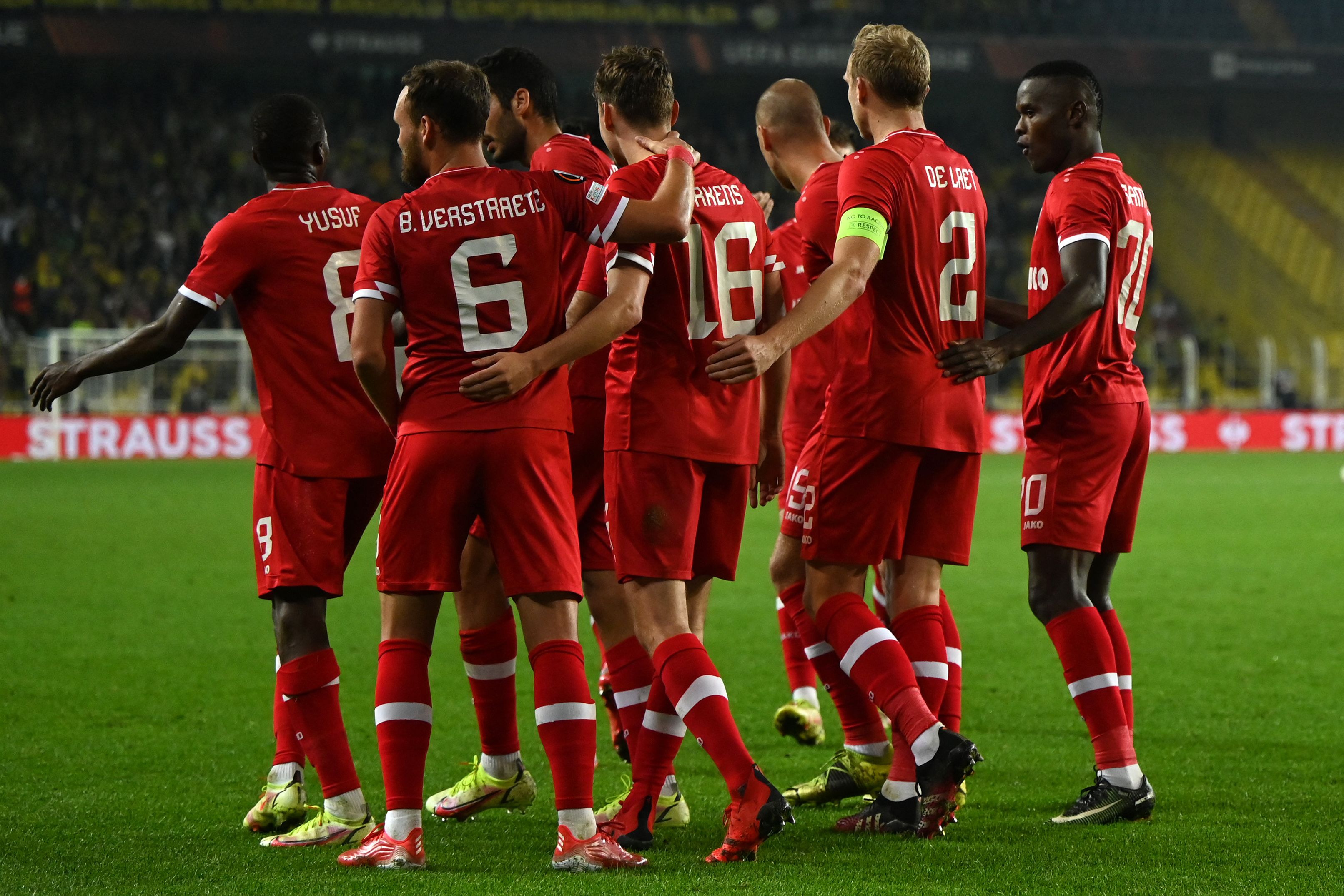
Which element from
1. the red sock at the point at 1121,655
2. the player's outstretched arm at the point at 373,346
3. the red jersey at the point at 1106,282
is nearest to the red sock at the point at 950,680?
the red sock at the point at 1121,655

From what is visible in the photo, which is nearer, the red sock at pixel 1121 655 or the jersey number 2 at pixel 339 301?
the jersey number 2 at pixel 339 301

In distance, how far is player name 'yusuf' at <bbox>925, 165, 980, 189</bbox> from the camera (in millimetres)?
4250

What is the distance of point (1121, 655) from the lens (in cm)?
479

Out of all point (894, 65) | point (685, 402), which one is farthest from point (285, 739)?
point (894, 65)

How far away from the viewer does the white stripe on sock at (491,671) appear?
471 cm

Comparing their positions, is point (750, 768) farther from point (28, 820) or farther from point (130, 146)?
point (130, 146)

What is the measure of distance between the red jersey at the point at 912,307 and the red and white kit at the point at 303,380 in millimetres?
1399

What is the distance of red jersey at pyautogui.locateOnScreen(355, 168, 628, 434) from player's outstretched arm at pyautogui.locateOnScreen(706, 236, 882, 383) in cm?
46

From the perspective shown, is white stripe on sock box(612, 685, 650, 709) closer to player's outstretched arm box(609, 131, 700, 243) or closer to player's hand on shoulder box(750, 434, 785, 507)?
player's hand on shoulder box(750, 434, 785, 507)

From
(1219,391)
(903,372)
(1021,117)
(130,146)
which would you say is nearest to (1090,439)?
(903,372)

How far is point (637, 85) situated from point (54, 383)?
1814 mm

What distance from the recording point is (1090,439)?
14.7 ft

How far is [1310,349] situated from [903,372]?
102 feet

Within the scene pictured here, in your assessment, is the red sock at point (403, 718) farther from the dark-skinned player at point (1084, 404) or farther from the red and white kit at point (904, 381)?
the dark-skinned player at point (1084, 404)
